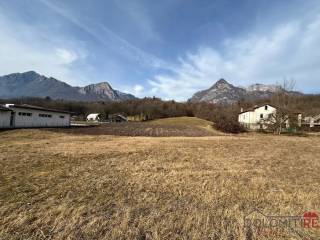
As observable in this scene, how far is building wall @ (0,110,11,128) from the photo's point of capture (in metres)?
29.3

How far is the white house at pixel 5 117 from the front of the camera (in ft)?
96.2

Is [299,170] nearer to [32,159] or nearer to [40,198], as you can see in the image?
[40,198]

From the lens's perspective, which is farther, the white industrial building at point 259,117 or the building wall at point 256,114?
the building wall at point 256,114

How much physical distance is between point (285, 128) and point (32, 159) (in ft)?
133

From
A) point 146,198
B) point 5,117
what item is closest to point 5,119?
point 5,117

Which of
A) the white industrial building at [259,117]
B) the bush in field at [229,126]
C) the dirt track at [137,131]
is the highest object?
the white industrial building at [259,117]

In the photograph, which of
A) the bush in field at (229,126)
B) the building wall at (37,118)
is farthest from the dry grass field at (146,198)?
the bush in field at (229,126)

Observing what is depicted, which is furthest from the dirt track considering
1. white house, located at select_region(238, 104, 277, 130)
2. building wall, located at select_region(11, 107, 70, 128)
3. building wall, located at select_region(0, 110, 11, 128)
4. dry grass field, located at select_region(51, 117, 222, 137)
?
white house, located at select_region(238, 104, 277, 130)

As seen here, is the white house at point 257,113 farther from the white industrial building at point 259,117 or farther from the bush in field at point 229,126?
the bush in field at point 229,126

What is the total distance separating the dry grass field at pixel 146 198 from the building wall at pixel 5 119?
985 inches

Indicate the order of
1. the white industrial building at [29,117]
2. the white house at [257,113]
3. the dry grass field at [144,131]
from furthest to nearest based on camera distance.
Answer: the white house at [257,113]
the white industrial building at [29,117]
the dry grass field at [144,131]

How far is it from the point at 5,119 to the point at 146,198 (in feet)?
108

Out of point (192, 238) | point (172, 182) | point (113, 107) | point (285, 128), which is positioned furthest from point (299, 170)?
point (113, 107)

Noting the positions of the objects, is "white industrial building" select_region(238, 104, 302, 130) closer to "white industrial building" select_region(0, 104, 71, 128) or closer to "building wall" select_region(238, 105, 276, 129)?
"building wall" select_region(238, 105, 276, 129)
